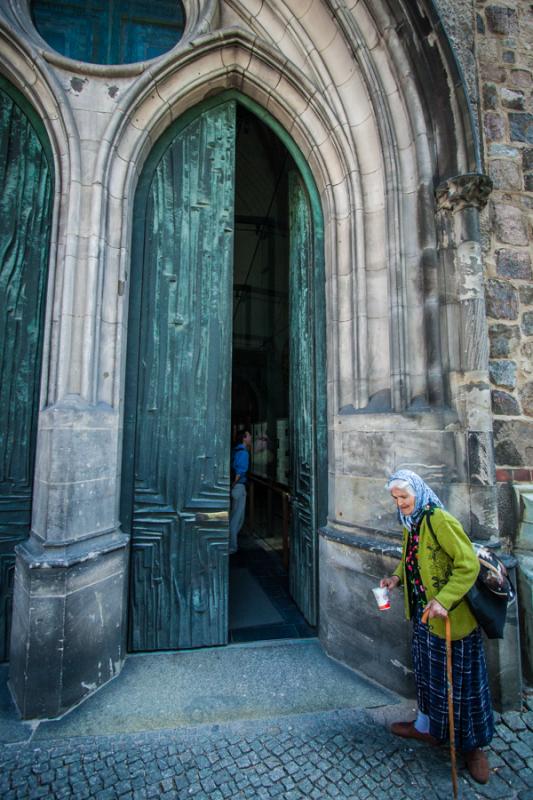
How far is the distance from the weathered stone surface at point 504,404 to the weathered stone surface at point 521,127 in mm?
2135

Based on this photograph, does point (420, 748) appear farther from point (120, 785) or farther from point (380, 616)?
point (120, 785)

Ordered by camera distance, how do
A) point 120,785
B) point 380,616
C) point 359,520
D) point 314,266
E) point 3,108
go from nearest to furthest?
point 120,785, point 380,616, point 359,520, point 3,108, point 314,266

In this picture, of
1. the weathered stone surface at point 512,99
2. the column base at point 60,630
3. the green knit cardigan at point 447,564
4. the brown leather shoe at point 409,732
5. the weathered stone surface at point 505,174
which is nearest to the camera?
the green knit cardigan at point 447,564

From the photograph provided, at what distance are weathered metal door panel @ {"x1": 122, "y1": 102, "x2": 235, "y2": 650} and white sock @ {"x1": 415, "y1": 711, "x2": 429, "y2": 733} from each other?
1.47 metres

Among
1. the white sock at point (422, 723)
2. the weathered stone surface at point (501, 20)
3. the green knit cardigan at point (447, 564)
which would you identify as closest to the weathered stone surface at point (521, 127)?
the weathered stone surface at point (501, 20)

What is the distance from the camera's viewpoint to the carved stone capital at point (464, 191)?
9.28 feet

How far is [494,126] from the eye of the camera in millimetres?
3387

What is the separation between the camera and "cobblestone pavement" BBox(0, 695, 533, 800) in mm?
1913

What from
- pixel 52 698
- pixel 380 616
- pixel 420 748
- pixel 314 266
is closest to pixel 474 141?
pixel 314 266

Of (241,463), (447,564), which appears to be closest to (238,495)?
(241,463)

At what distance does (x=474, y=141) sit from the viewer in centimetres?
293

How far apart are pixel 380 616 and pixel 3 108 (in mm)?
4661

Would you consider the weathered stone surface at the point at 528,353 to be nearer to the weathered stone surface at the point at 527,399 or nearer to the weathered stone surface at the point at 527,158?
the weathered stone surface at the point at 527,399

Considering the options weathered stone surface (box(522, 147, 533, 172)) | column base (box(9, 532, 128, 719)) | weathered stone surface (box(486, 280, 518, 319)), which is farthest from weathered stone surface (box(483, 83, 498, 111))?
column base (box(9, 532, 128, 719))
